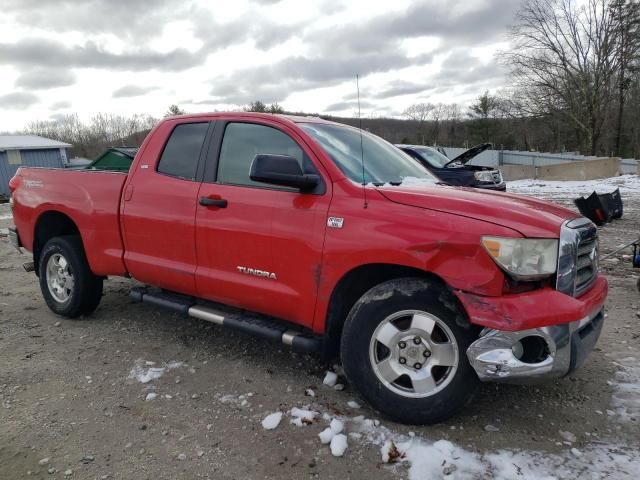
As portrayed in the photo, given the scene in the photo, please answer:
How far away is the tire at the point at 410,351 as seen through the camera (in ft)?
9.21

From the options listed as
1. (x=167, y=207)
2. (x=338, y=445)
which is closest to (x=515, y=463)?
(x=338, y=445)

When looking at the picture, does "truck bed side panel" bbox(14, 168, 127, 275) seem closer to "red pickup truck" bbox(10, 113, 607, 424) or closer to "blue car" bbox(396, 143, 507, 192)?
"red pickup truck" bbox(10, 113, 607, 424)

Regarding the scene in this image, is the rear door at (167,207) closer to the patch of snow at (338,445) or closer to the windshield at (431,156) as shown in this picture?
the patch of snow at (338,445)

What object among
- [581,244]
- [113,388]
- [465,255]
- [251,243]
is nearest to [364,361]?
[465,255]

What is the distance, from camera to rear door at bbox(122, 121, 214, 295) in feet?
12.7

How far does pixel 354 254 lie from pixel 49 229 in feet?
12.2

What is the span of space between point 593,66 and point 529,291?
40.2m

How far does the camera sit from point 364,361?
301 centimetres

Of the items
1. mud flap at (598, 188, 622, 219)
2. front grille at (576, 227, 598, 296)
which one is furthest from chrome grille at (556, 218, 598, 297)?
mud flap at (598, 188, 622, 219)

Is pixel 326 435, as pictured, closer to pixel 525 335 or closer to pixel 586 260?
pixel 525 335

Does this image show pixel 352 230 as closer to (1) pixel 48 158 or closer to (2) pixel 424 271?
(2) pixel 424 271

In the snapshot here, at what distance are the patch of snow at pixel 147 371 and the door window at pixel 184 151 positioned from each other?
4.88 feet

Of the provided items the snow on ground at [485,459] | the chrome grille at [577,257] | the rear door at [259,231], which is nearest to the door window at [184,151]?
the rear door at [259,231]

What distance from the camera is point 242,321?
362cm
